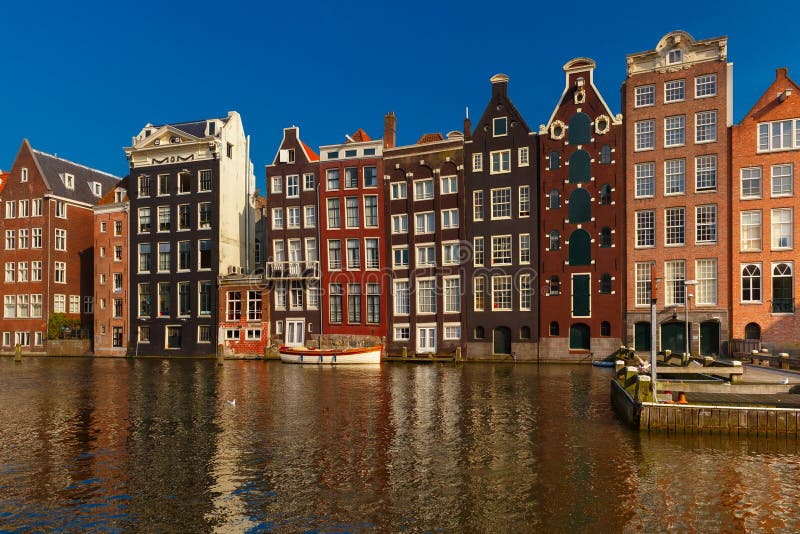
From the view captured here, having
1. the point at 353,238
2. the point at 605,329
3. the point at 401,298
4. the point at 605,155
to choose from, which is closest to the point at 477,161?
the point at 605,155

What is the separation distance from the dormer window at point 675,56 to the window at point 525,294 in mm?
23130

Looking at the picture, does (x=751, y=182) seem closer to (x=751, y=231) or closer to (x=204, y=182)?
(x=751, y=231)

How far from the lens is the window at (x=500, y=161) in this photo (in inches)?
2292

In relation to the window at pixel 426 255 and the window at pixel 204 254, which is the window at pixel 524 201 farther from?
the window at pixel 204 254

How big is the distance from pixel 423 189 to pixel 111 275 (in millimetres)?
40383

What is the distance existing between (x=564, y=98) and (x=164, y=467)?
49.0 metres

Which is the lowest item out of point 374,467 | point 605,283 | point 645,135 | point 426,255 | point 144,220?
point 374,467

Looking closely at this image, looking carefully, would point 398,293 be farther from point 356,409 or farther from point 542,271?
point 356,409

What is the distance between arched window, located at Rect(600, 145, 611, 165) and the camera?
54.7 metres

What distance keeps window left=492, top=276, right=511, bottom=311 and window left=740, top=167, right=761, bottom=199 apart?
855 inches

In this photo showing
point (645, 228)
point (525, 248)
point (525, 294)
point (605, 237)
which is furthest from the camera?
point (525, 248)

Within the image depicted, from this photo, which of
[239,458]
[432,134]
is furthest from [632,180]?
[239,458]

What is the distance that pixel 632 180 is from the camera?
53.8 m

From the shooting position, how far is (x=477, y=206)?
59.1m
